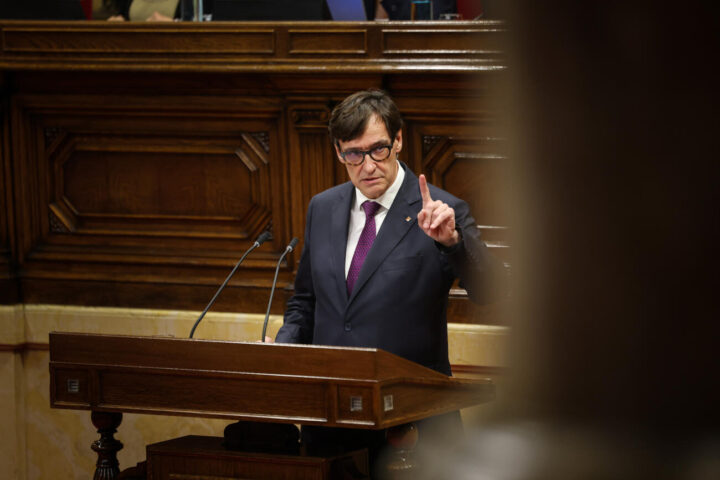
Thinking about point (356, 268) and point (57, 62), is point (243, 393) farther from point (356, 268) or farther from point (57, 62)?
point (57, 62)

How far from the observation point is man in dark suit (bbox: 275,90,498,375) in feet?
7.93

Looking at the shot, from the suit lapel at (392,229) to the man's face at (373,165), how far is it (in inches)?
2.3

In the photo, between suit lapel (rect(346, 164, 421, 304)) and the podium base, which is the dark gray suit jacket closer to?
suit lapel (rect(346, 164, 421, 304))

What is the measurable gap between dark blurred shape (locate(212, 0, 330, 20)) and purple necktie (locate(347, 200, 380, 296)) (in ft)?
4.65

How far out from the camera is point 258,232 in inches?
155

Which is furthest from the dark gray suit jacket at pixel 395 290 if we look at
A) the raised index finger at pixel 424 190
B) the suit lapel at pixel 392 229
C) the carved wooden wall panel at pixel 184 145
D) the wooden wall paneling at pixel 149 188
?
the wooden wall paneling at pixel 149 188

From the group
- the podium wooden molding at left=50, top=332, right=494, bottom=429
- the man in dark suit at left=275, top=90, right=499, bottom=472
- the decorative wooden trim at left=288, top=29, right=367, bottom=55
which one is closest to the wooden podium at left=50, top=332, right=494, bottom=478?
the podium wooden molding at left=50, top=332, right=494, bottom=429

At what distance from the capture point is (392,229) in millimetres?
2467

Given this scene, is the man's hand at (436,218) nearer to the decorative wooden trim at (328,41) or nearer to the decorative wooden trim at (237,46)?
the decorative wooden trim at (237,46)

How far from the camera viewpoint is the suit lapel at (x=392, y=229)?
2.44 metres

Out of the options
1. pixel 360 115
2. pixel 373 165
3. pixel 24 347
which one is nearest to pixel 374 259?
pixel 373 165

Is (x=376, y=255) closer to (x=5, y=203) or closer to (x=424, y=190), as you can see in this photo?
(x=424, y=190)

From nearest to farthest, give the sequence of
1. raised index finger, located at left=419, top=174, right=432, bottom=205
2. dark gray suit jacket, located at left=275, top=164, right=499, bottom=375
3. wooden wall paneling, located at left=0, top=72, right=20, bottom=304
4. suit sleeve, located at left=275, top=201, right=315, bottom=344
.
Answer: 1. raised index finger, located at left=419, top=174, right=432, bottom=205
2. dark gray suit jacket, located at left=275, top=164, right=499, bottom=375
3. suit sleeve, located at left=275, top=201, right=315, bottom=344
4. wooden wall paneling, located at left=0, top=72, right=20, bottom=304

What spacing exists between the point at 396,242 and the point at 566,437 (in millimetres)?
2275
